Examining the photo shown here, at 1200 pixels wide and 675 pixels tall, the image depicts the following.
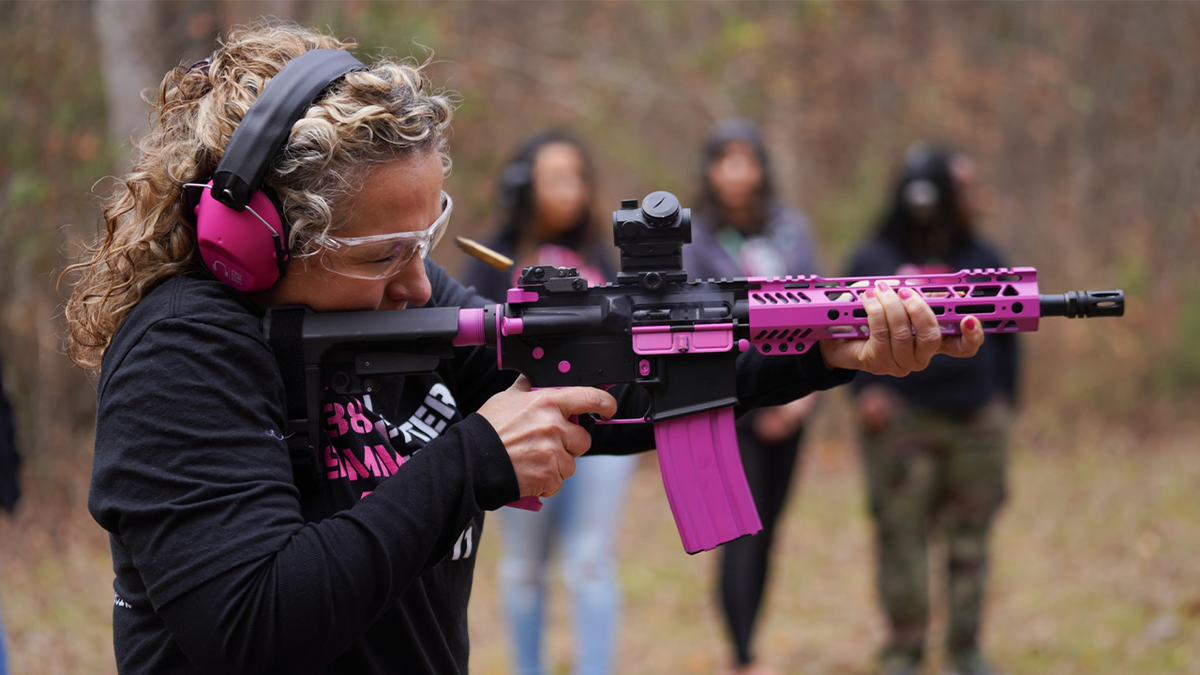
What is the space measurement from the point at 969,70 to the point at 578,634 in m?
9.49

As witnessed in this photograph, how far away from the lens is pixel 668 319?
2.16m

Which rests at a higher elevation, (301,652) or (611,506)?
(301,652)

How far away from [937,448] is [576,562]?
1867 millimetres

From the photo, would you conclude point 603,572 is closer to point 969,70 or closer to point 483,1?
point 483,1

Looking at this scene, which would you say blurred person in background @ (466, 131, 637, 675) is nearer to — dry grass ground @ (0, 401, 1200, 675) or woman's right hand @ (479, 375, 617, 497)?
dry grass ground @ (0, 401, 1200, 675)

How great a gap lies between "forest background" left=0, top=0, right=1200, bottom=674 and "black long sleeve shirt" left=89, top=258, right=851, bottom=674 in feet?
10.4

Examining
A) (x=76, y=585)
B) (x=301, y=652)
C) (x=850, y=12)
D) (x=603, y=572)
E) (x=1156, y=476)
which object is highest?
(x=850, y=12)

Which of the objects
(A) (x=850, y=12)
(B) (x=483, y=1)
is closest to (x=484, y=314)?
(B) (x=483, y=1)

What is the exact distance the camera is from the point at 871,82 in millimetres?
12016

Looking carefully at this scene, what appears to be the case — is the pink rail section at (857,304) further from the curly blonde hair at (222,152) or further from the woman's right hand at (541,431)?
the curly blonde hair at (222,152)

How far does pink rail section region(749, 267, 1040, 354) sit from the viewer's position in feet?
7.07

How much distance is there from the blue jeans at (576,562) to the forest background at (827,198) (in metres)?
1.15

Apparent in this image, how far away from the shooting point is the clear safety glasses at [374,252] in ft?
6.17

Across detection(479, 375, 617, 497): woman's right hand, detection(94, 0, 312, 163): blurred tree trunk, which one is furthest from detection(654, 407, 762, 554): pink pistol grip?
detection(94, 0, 312, 163): blurred tree trunk
